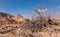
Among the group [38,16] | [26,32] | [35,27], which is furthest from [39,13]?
[26,32]

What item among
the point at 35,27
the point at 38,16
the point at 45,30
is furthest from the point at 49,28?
the point at 38,16

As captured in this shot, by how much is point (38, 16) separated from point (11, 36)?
6.96 ft

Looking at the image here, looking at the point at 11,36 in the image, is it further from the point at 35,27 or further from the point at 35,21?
the point at 35,21

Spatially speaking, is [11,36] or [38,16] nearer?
[11,36]

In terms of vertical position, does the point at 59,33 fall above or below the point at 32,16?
below

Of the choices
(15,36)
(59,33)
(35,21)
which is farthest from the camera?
(35,21)

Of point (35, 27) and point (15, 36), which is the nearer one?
point (15, 36)

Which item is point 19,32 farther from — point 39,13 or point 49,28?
point 39,13

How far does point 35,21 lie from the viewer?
6086 millimetres

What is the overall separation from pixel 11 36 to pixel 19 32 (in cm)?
27

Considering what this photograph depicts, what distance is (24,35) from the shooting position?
15.0ft

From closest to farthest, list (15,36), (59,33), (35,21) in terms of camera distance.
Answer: (15,36) < (59,33) < (35,21)

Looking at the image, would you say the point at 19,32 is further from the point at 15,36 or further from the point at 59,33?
the point at 59,33

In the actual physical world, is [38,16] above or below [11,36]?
above
